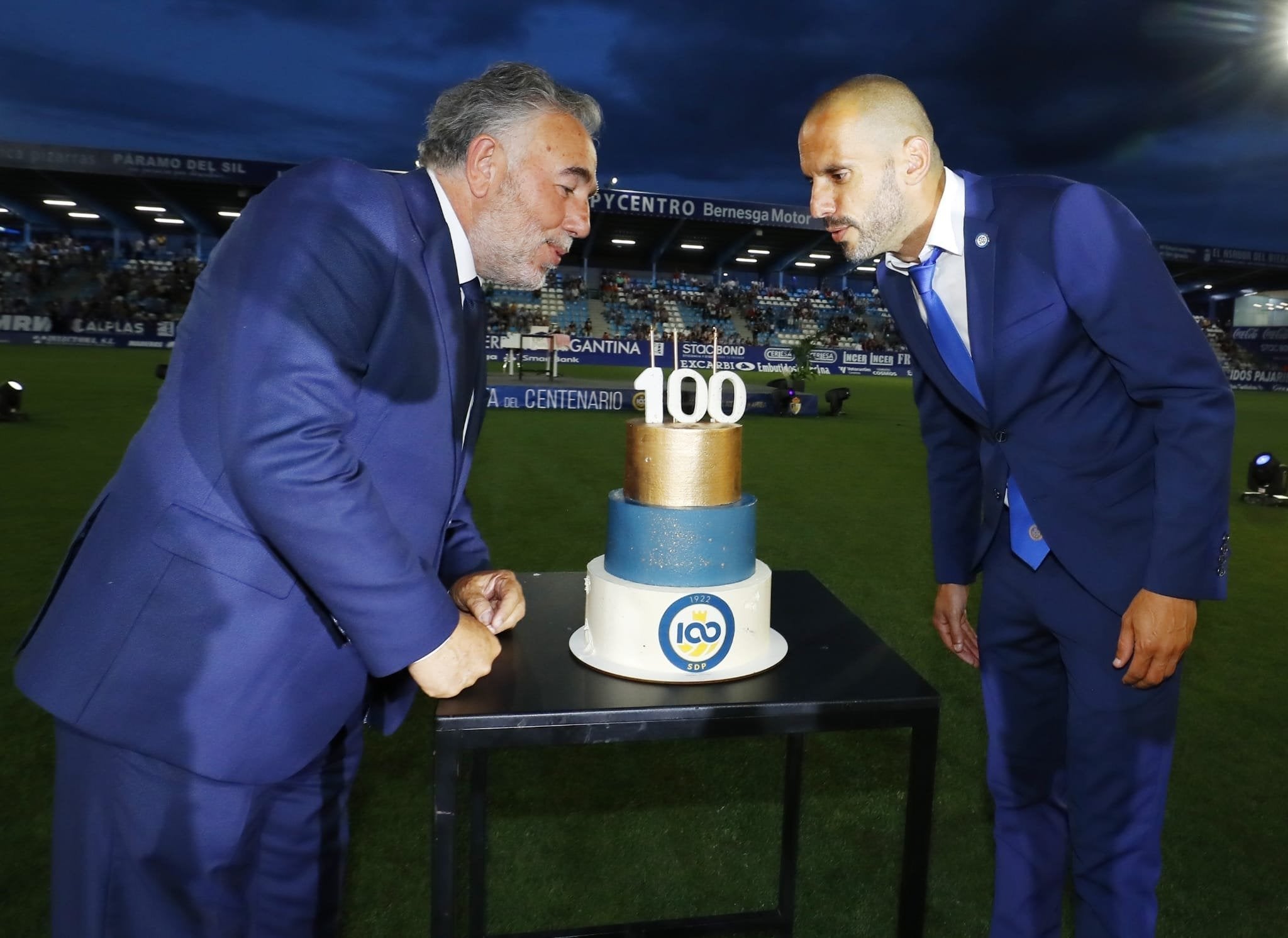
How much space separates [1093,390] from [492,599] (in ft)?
4.04

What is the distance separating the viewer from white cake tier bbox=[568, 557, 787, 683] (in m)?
1.43

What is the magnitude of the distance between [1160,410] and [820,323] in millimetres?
40067

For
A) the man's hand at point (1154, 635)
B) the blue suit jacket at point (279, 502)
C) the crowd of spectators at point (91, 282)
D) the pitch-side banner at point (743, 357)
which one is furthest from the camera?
the crowd of spectators at point (91, 282)

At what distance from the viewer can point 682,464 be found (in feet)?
4.71

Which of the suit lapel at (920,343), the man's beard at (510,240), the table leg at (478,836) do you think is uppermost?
the man's beard at (510,240)

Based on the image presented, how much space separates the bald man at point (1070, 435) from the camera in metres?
1.59

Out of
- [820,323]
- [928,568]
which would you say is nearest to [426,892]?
[928,568]

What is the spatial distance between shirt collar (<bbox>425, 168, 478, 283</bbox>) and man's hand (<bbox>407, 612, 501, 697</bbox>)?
1.96ft

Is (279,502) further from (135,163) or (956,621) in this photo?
(135,163)

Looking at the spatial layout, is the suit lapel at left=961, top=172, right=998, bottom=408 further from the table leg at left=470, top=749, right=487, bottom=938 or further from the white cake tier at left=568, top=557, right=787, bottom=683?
the table leg at left=470, top=749, right=487, bottom=938

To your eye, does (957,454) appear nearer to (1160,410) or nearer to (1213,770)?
(1160,410)

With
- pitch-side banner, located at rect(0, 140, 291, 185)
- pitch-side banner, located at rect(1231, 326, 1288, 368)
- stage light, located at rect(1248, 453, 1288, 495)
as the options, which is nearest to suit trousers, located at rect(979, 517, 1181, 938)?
stage light, located at rect(1248, 453, 1288, 495)

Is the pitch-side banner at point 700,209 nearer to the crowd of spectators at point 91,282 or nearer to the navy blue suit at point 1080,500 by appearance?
the crowd of spectators at point 91,282

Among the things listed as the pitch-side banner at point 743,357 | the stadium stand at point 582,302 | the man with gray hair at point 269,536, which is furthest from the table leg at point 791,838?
the pitch-side banner at point 743,357
